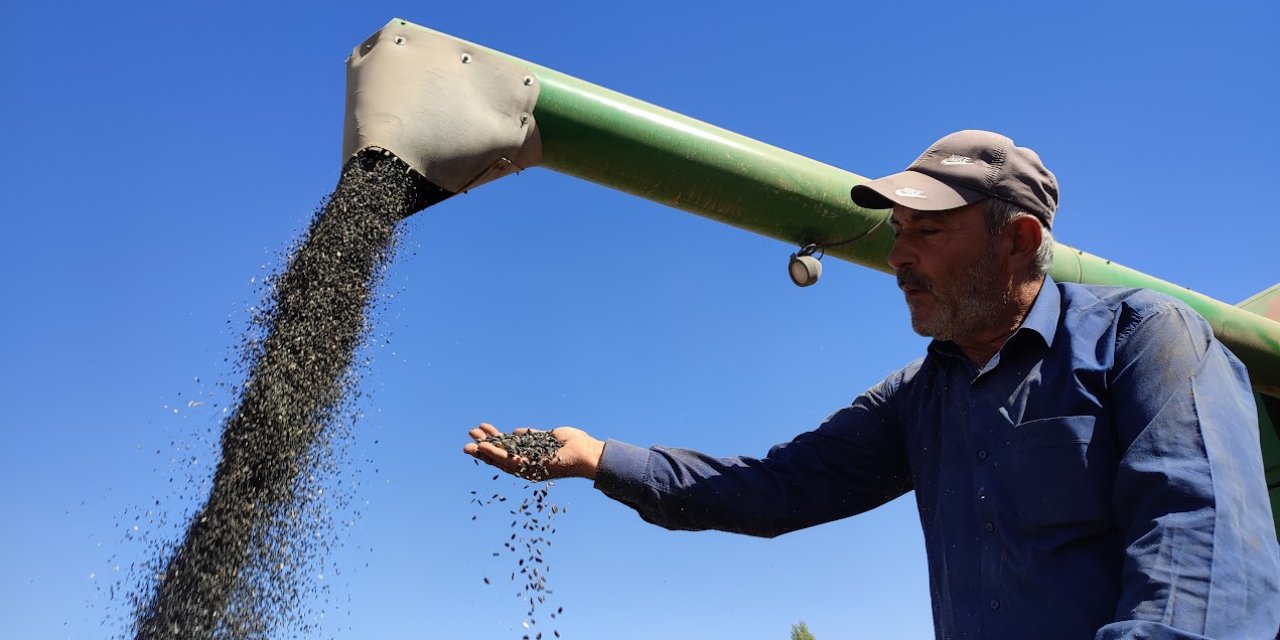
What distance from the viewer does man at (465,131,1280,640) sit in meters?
1.79

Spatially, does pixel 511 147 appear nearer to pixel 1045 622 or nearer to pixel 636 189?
pixel 636 189

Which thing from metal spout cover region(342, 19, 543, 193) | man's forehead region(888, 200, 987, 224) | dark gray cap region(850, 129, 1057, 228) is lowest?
metal spout cover region(342, 19, 543, 193)

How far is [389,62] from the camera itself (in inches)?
106

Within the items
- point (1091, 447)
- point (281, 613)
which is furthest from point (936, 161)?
point (281, 613)

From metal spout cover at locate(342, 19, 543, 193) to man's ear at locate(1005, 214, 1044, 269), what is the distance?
1.16 meters

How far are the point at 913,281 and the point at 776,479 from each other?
66cm

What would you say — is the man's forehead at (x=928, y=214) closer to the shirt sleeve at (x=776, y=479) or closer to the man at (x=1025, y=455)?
the man at (x=1025, y=455)

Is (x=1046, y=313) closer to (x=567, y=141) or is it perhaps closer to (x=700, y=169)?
(x=700, y=169)

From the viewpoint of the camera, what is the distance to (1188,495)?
1802mm

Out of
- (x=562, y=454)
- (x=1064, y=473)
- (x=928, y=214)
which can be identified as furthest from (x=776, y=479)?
(x=1064, y=473)

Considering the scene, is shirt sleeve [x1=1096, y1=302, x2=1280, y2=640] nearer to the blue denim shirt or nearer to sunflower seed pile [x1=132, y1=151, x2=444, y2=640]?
the blue denim shirt

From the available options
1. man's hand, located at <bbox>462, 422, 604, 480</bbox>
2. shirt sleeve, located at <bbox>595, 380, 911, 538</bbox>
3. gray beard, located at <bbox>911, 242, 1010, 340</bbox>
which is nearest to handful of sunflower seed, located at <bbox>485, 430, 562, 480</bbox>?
man's hand, located at <bbox>462, 422, 604, 480</bbox>

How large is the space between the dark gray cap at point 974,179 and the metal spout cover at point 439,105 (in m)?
0.91

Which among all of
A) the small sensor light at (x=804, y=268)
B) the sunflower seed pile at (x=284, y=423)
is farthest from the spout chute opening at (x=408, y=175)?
the small sensor light at (x=804, y=268)
